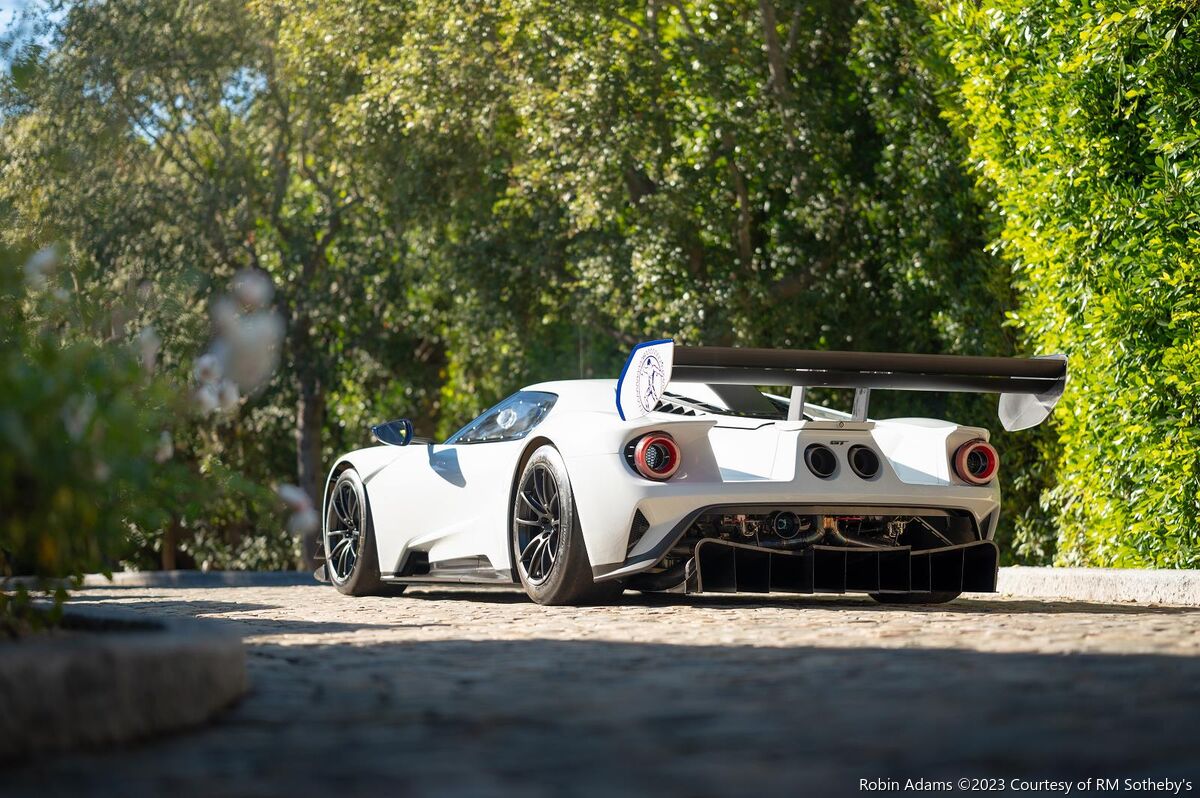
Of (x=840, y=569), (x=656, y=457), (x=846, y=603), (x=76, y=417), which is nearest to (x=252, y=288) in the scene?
(x=846, y=603)

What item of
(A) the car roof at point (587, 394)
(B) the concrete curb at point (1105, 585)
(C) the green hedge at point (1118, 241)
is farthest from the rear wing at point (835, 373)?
(C) the green hedge at point (1118, 241)

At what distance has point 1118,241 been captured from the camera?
9469 millimetres

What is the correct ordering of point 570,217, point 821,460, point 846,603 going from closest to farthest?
point 821,460 → point 846,603 → point 570,217

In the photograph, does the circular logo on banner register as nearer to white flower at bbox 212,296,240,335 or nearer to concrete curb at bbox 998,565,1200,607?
concrete curb at bbox 998,565,1200,607

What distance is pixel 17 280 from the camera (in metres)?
4.65

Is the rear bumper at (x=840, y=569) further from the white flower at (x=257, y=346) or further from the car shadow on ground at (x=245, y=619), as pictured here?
the white flower at (x=257, y=346)

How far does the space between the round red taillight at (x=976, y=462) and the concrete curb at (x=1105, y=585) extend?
136 centimetres

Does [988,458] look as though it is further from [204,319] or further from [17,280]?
[204,319]

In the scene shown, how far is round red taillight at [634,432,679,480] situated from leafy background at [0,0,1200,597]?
1.97 m

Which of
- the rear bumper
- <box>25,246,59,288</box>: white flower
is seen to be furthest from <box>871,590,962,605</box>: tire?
<box>25,246,59,288</box>: white flower

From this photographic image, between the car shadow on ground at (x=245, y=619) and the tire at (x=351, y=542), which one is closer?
the car shadow on ground at (x=245, y=619)

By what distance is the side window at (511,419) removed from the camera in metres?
8.46

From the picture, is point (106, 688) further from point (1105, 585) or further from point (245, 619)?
point (1105, 585)

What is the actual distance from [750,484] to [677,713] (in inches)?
134
